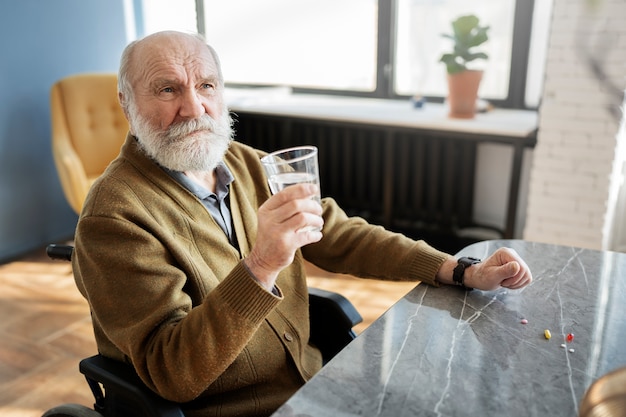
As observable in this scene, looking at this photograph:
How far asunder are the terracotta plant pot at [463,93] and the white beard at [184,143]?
2136 millimetres

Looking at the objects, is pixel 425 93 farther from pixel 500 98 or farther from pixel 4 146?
pixel 4 146

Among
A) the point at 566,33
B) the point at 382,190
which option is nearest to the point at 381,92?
the point at 382,190

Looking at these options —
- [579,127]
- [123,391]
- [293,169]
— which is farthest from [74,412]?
[579,127]

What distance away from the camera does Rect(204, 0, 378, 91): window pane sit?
13.0 ft

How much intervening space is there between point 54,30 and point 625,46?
3229 mm

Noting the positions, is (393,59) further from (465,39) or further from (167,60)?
(167,60)

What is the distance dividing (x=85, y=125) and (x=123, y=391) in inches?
112

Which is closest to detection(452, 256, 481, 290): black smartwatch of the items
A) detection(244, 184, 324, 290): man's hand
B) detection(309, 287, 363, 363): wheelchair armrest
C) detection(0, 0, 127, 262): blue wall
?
detection(309, 287, 363, 363): wheelchair armrest

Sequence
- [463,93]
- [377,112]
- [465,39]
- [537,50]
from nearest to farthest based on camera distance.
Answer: [465,39]
[463,93]
[537,50]
[377,112]

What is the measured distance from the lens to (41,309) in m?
2.95

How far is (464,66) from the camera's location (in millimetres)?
3150

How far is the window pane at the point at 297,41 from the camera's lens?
156 inches

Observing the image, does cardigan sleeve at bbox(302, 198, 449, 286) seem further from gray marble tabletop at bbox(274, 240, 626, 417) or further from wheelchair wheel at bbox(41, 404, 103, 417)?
wheelchair wheel at bbox(41, 404, 103, 417)

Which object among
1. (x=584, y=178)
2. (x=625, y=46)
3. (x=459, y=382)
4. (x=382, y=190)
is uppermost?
(x=625, y=46)
